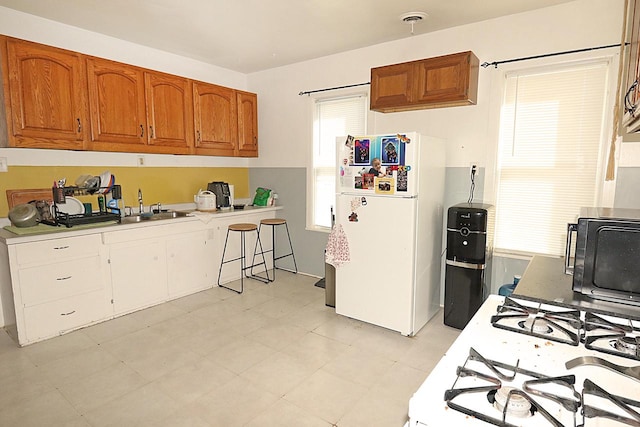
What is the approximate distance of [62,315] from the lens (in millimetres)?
2961

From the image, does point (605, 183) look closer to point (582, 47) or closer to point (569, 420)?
point (582, 47)

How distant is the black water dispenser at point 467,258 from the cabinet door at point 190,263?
2572 mm

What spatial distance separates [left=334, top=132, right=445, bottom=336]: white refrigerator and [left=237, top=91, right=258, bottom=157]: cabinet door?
6.14ft

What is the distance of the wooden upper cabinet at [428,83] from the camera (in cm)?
293

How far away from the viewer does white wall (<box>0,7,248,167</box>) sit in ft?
9.91

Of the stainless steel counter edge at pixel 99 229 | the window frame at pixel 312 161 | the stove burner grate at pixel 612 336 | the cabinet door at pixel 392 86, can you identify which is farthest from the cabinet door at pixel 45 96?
the stove burner grate at pixel 612 336

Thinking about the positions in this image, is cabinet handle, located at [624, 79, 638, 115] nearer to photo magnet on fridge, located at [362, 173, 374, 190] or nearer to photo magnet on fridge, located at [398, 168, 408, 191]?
photo magnet on fridge, located at [398, 168, 408, 191]

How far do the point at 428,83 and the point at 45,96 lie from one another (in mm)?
3201

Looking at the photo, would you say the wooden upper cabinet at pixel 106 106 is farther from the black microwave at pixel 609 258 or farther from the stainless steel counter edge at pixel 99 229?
the black microwave at pixel 609 258

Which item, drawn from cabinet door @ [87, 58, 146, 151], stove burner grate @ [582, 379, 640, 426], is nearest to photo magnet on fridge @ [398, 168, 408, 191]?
stove burner grate @ [582, 379, 640, 426]

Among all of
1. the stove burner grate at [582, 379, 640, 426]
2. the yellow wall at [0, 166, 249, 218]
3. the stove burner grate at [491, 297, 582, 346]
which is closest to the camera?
the stove burner grate at [582, 379, 640, 426]

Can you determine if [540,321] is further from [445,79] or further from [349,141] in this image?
[445,79]

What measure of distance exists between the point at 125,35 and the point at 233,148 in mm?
1584

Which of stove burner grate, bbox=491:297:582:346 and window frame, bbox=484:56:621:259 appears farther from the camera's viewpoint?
window frame, bbox=484:56:621:259
